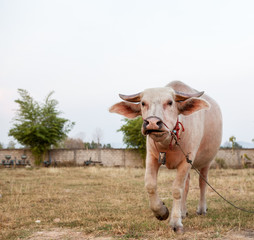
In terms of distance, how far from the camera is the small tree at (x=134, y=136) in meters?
22.6

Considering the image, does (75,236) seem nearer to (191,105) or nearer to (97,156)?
(191,105)

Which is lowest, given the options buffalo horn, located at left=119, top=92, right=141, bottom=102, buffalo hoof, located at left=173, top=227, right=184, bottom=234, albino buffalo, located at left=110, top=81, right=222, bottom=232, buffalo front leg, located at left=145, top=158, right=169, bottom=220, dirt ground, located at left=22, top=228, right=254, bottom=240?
dirt ground, located at left=22, top=228, right=254, bottom=240

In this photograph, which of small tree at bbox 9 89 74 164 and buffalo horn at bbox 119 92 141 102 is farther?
small tree at bbox 9 89 74 164

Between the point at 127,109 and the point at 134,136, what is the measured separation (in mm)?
18677

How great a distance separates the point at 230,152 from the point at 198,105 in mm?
20345

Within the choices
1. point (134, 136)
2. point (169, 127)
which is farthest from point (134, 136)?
point (169, 127)

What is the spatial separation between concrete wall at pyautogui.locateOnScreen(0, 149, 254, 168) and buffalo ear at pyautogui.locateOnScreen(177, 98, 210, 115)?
64.0ft

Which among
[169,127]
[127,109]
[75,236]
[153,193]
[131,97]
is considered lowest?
[75,236]

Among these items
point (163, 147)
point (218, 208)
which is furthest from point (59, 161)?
point (163, 147)

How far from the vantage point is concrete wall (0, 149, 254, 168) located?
2281 centimetres

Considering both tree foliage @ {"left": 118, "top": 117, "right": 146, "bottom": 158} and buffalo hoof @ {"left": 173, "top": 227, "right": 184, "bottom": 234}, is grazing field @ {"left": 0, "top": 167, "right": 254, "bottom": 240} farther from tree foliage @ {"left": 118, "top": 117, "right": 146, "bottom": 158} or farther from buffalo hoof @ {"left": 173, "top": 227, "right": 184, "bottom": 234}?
tree foliage @ {"left": 118, "top": 117, "right": 146, "bottom": 158}

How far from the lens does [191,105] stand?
13.1ft

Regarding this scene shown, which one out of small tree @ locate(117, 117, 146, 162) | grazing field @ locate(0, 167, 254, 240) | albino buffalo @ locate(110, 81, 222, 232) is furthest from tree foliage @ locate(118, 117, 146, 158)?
albino buffalo @ locate(110, 81, 222, 232)

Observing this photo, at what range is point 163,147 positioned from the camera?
3.99 meters
